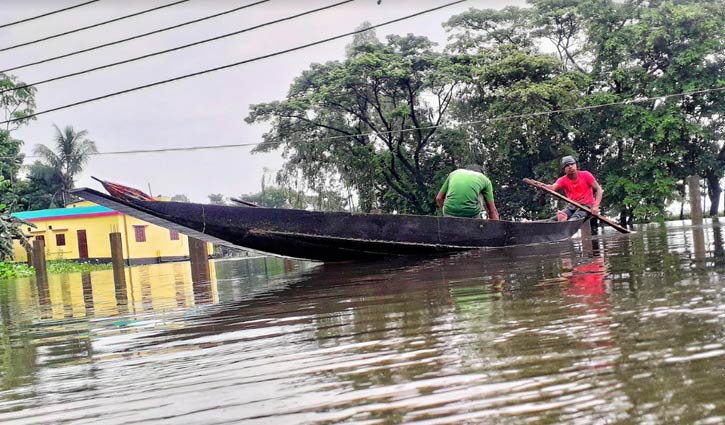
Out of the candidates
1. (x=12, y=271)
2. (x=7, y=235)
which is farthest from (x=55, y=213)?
(x=12, y=271)

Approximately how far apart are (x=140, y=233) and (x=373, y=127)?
1477 cm

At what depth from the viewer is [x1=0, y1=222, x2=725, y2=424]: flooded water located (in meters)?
1.32

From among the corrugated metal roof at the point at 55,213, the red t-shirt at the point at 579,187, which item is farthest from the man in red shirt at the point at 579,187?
the corrugated metal roof at the point at 55,213

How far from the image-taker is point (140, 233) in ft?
110

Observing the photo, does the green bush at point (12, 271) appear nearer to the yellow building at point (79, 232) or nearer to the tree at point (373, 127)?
the tree at point (373, 127)

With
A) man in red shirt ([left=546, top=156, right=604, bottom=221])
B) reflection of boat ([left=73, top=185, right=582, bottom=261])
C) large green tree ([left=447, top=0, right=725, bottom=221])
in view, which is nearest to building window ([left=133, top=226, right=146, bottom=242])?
large green tree ([left=447, top=0, right=725, bottom=221])

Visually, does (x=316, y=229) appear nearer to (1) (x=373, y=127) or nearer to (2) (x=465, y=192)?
(2) (x=465, y=192)

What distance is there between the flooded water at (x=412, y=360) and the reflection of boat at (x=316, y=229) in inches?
147

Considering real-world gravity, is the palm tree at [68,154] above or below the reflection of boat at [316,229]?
above

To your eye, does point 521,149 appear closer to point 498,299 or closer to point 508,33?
point 508,33

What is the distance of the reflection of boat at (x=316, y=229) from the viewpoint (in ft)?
24.3

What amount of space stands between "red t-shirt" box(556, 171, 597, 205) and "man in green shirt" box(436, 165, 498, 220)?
62.5 inches

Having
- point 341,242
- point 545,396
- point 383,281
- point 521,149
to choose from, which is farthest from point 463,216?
point 521,149

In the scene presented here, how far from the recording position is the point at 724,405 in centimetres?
117
